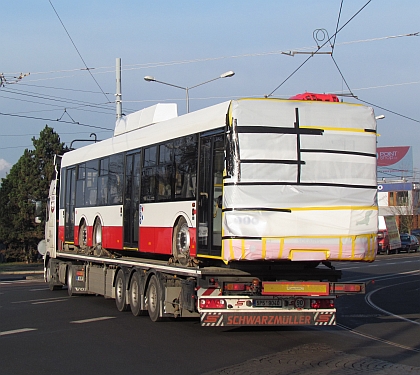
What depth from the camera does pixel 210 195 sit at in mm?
11312

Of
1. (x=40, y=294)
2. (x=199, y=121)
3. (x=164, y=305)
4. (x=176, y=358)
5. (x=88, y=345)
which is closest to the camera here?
(x=176, y=358)

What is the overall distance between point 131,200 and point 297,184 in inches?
198

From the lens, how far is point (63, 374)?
8.66 meters

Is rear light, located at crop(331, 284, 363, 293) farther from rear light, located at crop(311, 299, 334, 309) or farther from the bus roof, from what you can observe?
the bus roof

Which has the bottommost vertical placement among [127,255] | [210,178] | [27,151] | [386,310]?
[386,310]

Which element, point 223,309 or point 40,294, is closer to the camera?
point 223,309

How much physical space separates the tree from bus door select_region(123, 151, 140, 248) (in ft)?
113

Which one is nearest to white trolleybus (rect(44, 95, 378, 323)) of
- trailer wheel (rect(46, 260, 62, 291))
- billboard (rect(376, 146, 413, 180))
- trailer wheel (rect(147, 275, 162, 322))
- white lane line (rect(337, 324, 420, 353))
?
trailer wheel (rect(147, 275, 162, 322))

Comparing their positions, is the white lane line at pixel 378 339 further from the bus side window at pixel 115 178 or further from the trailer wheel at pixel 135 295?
the bus side window at pixel 115 178

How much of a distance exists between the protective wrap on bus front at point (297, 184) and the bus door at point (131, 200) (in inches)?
169

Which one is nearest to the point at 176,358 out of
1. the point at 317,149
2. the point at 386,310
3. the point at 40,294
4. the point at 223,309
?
the point at 223,309

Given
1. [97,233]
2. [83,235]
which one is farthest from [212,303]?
[83,235]

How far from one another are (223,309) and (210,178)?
2.01 metres

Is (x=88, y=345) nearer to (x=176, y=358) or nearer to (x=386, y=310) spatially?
(x=176, y=358)
